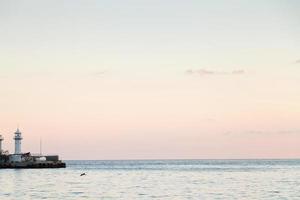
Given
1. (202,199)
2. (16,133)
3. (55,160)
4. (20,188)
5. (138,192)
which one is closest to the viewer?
(202,199)

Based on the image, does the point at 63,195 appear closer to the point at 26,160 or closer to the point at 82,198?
the point at 82,198

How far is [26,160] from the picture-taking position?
491 ft

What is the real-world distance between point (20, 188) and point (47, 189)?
11.6 feet

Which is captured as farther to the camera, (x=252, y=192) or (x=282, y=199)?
(x=252, y=192)

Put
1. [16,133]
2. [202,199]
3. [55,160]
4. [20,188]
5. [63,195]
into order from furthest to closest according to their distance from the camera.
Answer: [55,160]
[16,133]
[20,188]
[63,195]
[202,199]

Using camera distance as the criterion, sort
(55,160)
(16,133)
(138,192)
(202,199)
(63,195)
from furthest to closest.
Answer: (55,160) → (16,133) → (138,192) → (63,195) → (202,199)

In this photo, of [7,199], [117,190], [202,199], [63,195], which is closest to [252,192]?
[202,199]

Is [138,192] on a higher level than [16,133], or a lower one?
lower

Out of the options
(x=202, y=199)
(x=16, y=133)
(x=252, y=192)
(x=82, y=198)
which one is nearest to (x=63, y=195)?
(x=82, y=198)

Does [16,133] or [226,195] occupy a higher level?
[16,133]

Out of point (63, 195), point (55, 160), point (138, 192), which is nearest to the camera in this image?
point (63, 195)

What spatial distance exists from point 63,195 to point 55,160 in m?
96.7

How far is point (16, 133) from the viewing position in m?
148

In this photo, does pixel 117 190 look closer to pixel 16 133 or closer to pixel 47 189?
pixel 47 189
